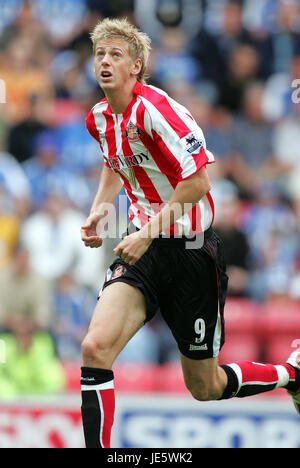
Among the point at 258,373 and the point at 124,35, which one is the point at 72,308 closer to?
the point at 258,373

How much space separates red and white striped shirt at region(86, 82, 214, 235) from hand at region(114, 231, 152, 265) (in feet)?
1.33

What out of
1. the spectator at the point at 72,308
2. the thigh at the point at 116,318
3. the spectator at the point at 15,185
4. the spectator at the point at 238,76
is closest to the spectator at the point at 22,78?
the spectator at the point at 15,185

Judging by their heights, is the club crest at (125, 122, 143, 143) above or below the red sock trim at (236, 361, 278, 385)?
above

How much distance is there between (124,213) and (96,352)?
15.0ft

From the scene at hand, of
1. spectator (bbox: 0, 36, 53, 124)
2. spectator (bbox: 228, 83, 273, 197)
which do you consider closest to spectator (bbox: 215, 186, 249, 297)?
spectator (bbox: 228, 83, 273, 197)

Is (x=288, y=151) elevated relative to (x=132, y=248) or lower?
elevated

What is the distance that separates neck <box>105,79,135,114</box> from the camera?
190 inches

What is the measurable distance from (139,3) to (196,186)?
7.67 meters

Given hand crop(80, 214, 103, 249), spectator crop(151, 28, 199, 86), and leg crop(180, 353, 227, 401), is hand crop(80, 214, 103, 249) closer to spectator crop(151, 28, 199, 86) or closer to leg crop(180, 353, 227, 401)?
leg crop(180, 353, 227, 401)

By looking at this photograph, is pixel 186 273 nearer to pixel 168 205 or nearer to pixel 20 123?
pixel 168 205

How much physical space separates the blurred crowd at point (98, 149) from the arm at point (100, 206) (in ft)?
9.43

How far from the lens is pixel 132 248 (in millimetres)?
4574

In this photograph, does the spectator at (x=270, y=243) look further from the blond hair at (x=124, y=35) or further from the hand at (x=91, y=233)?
the blond hair at (x=124, y=35)

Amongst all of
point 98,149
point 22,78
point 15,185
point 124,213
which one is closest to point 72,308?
point 124,213
